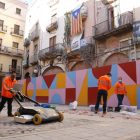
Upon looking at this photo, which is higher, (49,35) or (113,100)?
(49,35)

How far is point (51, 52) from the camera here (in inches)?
825

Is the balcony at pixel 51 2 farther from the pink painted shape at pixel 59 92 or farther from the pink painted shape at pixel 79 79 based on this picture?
the pink painted shape at pixel 79 79

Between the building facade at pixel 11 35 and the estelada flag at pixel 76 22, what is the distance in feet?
50.6

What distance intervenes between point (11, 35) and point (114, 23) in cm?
2098

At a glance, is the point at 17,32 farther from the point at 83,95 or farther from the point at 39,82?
the point at 83,95

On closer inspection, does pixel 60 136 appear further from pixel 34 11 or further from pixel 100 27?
pixel 34 11

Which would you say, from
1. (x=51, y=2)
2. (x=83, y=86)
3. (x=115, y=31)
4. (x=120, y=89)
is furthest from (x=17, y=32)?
(x=120, y=89)

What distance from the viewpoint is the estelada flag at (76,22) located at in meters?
17.6

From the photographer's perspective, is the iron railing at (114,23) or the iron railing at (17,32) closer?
the iron railing at (114,23)

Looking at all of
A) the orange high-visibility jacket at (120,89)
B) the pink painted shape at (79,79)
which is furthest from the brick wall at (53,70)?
the orange high-visibility jacket at (120,89)

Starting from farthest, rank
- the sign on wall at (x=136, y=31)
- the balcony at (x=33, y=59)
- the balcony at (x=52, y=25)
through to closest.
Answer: the balcony at (x=33, y=59), the balcony at (x=52, y=25), the sign on wall at (x=136, y=31)

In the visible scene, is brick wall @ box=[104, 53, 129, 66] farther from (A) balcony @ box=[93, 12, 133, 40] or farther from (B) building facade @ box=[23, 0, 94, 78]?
(B) building facade @ box=[23, 0, 94, 78]

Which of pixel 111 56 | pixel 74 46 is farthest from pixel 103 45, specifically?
pixel 74 46

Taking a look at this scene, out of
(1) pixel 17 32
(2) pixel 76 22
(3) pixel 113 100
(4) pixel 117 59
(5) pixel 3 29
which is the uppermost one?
(1) pixel 17 32
